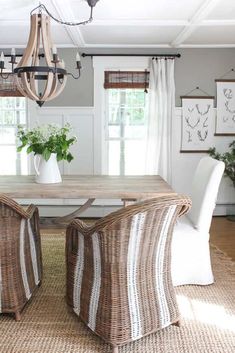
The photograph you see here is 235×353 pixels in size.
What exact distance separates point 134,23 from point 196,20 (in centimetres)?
63

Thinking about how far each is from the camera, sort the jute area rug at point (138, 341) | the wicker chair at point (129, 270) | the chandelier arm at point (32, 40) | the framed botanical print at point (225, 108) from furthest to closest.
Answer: the framed botanical print at point (225, 108)
the chandelier arm at point (32, 40)
the jute area rug at point (138, 341)
the wicker chair at point (129, 270)

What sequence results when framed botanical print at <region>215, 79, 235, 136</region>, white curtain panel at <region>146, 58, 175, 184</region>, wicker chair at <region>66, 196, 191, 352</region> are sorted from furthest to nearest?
framed botanical print at <region>215, 79, 235, 136</region> < white curtain panel at <region>146, 58, 175, 184</region> < wicker chair at <region>66, 196, 191, 352</region>

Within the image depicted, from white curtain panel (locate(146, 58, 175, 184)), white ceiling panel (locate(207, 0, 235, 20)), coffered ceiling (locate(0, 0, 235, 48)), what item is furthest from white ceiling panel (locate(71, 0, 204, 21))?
white curtain panel (locate(146, 58, 175, 184))

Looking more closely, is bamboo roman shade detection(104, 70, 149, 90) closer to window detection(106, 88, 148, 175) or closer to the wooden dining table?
window detection(106, 88, 148, 175)

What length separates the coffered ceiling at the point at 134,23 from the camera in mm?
3430

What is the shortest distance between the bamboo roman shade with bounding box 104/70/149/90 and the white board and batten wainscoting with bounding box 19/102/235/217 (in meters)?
0.44

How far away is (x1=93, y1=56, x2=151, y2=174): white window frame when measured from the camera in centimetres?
523

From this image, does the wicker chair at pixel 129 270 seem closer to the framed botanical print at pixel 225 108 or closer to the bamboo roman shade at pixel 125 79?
the bamboo roman shade at pixel 125 79

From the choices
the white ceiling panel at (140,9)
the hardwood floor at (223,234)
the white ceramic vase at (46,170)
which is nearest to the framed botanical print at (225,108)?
the hardwood floor at (223,234)

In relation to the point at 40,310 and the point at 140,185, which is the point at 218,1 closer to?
the point at 140,185

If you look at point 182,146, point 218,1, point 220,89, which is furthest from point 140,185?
point 220,89

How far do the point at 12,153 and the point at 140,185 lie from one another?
278 cm

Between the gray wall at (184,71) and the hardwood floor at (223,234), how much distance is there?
5.59 feet

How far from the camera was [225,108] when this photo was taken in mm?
5328
